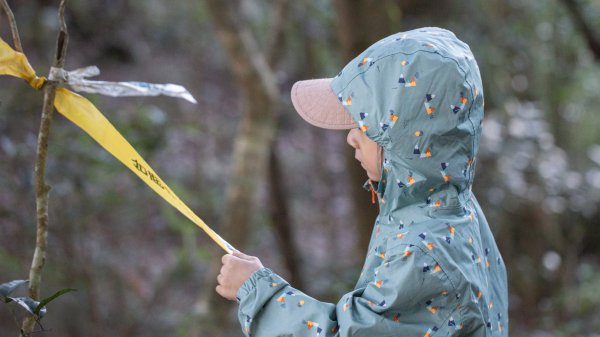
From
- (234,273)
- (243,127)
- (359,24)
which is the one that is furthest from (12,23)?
(359,24)

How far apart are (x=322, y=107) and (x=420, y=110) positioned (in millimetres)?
258

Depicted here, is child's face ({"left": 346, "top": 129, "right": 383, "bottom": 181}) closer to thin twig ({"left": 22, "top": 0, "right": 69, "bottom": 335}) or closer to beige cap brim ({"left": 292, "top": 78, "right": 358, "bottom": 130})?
beige cap brim ({"left": 292, "top": 78, "right": 358, "bottom": 130})

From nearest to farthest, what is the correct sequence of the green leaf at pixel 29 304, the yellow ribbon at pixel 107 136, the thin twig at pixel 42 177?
A: the green leaf at pixel 29 304 → the thin twig at pixel 42 177 → the yellow ribbon at pixel 107 136

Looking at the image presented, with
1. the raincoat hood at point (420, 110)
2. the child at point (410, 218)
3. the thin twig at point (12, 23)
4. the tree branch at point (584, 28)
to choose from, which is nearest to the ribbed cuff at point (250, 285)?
the child at point (410, 218)

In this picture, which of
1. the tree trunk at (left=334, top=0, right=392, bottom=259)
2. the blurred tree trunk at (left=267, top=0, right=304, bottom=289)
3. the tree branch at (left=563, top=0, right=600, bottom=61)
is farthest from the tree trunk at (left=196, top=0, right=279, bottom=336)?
the tree branch at (left=563, top=0, right=600, bottom=61)

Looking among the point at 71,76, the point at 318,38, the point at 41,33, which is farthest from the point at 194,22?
the point at 71,76

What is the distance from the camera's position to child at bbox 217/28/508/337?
147cm

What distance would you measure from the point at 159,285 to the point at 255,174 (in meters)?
1.82

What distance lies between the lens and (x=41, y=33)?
4504 mm

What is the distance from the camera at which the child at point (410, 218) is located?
1472 millimetres

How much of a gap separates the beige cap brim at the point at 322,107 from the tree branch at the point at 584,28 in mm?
3073

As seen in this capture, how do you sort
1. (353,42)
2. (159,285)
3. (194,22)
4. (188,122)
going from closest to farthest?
(353,42), (159,285), (188,122), (194,22)

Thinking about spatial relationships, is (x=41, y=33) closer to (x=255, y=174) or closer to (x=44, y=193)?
(x=255, y=174)

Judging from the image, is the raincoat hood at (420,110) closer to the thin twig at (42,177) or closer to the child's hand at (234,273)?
the child's hand at (234,273)
